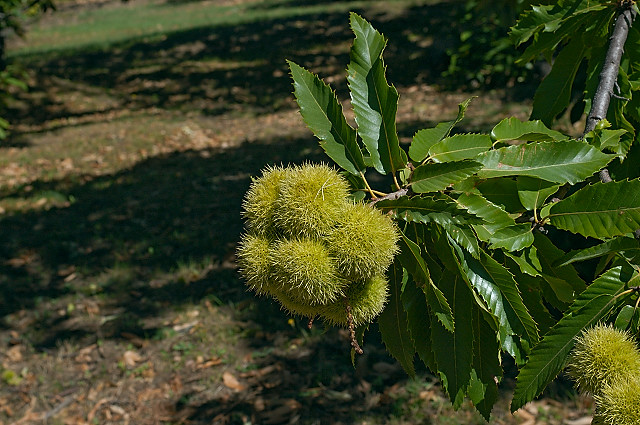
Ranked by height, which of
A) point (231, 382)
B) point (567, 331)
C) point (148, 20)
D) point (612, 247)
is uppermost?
point (612, 247)

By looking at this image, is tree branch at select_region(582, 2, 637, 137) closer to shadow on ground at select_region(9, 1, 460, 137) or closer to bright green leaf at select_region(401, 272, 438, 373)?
bright green leaf at select_region(401, 272, 438, 373)

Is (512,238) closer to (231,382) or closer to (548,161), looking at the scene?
(548,161)

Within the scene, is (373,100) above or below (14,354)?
above

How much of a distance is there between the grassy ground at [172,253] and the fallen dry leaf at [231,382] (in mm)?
12

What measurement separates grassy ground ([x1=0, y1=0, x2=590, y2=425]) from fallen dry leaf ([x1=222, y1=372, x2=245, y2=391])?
12 mm

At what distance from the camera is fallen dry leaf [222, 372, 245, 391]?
3.86 meters

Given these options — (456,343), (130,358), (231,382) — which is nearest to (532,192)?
(456,343)

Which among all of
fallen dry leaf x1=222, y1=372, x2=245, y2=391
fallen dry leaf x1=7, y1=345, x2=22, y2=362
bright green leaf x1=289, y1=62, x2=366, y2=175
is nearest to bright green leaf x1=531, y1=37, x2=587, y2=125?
bright green leaf x1=289, y1=62, x2=366, y2=175

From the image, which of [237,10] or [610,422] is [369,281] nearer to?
[610,422]

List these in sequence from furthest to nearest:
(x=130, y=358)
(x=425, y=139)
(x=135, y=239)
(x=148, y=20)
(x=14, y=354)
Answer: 1. (x=148, y=20)
2. (x=135, y=239)
3. (x=14, y=354)
4. (x=130, y=358)
5. (x=425, y=139)

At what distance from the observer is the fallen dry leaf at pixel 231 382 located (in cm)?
386

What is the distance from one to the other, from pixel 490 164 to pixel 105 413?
3.23 m

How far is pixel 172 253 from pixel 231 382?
169cm

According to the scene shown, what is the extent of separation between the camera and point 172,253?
206 inches
